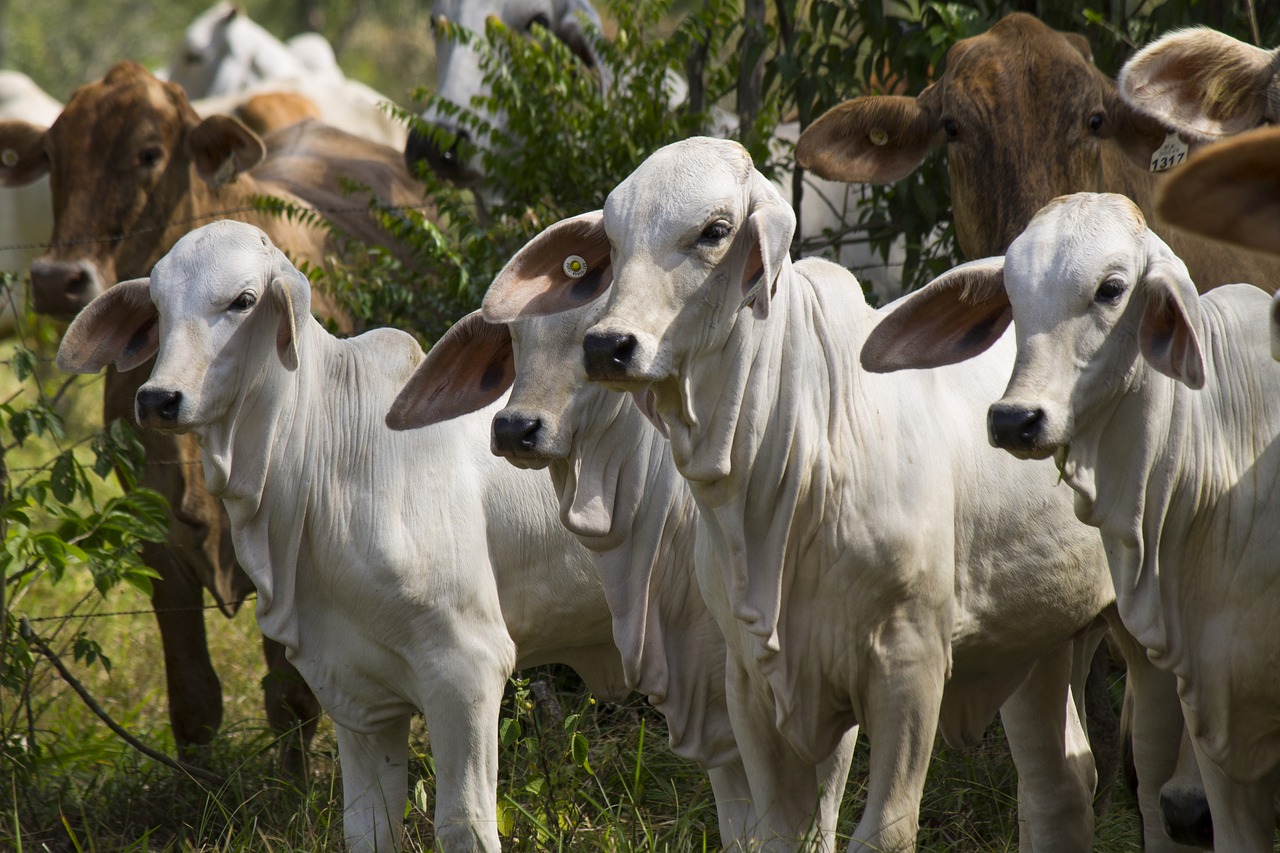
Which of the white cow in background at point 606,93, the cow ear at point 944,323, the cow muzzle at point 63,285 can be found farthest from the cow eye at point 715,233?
the cow muzzle at point 63,285

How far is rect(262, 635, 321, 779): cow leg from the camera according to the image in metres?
5.16

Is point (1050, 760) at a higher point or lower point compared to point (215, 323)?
lower

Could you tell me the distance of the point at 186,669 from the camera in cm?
572

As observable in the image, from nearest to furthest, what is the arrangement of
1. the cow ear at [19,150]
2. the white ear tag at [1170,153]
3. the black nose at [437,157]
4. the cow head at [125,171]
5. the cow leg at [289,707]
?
the white ear tag at [1170,153], the cow leg at [289,707], the cow head at [125,171], the cow ear at [19,150], the black nose at [437,157]

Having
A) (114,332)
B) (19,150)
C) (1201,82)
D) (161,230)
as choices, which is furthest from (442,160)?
(1201,82)

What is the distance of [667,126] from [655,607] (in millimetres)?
2431

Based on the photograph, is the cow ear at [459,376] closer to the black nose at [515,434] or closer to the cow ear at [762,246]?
the black nose at [515,434]

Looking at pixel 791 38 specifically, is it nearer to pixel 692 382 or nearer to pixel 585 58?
pixel 585 58

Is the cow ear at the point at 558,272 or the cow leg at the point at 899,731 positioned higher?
the cow ear at the point at 558,272

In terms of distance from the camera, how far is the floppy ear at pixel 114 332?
4.18 metres

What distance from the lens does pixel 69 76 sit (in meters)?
22.5

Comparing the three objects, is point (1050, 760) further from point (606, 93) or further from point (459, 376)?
point (606, 93)

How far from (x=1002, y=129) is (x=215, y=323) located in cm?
211

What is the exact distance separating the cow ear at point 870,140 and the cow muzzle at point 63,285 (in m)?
2.35
